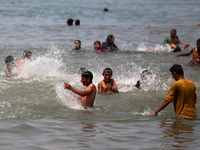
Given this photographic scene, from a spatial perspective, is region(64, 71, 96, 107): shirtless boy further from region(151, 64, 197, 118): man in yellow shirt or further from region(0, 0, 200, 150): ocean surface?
region(151, 64, 197, 118): man in yellow shirt

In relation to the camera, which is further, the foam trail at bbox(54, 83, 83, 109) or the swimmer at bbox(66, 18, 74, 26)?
the swimmer at bbox(66, 18, 74, 26)

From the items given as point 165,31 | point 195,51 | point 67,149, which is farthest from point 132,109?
point 165,31

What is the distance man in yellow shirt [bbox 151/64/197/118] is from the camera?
23.7 feet

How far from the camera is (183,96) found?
729cm

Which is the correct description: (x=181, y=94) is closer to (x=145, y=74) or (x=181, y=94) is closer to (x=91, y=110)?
(x=91, y=110)

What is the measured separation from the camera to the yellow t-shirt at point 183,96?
7.22 m

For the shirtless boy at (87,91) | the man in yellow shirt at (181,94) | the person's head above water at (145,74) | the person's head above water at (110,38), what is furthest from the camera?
the person's head above water at (110,38)

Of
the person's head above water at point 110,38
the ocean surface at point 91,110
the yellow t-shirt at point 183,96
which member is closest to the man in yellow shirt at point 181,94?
the yellow t-shirt at point 183,96

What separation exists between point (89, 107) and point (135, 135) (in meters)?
2.03

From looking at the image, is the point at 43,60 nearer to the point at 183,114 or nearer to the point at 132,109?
the point at 132,109

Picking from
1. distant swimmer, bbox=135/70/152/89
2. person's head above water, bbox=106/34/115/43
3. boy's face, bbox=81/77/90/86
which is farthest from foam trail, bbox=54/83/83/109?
person's head above water, bbox=106/34/115/43

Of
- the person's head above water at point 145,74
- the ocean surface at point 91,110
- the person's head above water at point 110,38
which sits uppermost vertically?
the person's head above water at point 110,38

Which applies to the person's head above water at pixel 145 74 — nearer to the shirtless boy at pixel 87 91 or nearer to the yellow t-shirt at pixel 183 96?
the shirtless boy at pixel 87 91

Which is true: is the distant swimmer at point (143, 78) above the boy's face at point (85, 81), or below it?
below
